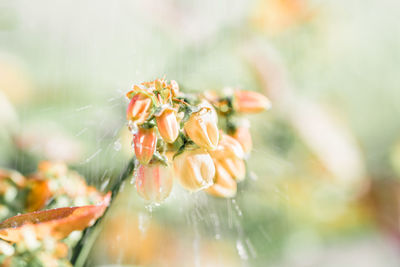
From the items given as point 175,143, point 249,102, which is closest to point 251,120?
point 249,102

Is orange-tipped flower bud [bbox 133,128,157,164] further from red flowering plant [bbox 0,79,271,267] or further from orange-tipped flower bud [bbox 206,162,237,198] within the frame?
orange-tipped flower bud [bbox 206,162,237,198]

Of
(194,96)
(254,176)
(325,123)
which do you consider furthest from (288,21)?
(194,96)

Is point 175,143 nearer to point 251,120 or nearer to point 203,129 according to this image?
point 203,129

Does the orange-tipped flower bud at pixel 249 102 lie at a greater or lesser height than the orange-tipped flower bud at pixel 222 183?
greater

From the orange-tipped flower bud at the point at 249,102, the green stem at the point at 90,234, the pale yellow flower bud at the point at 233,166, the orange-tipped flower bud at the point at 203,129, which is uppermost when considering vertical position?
Result: the orange-tipped flower bud at the point at 249,102

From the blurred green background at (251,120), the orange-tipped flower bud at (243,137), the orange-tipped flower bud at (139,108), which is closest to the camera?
the orange-tipped flower bud at (139,108)

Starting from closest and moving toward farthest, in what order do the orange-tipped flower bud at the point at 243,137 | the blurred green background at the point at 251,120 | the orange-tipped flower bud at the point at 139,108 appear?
the orange-tipped flower bud at the point at 139,108 < the orange-tipped flower bud at the point at 243,137 < the blurred green background at the point at 251,120

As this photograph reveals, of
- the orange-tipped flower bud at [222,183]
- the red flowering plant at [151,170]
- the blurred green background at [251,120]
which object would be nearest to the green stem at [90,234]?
the red flowering plant at [151,170]

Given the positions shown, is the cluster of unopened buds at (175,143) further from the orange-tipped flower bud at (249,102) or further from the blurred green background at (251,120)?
the blurred green background at (251,120)

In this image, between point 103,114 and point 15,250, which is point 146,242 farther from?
point 15,250
